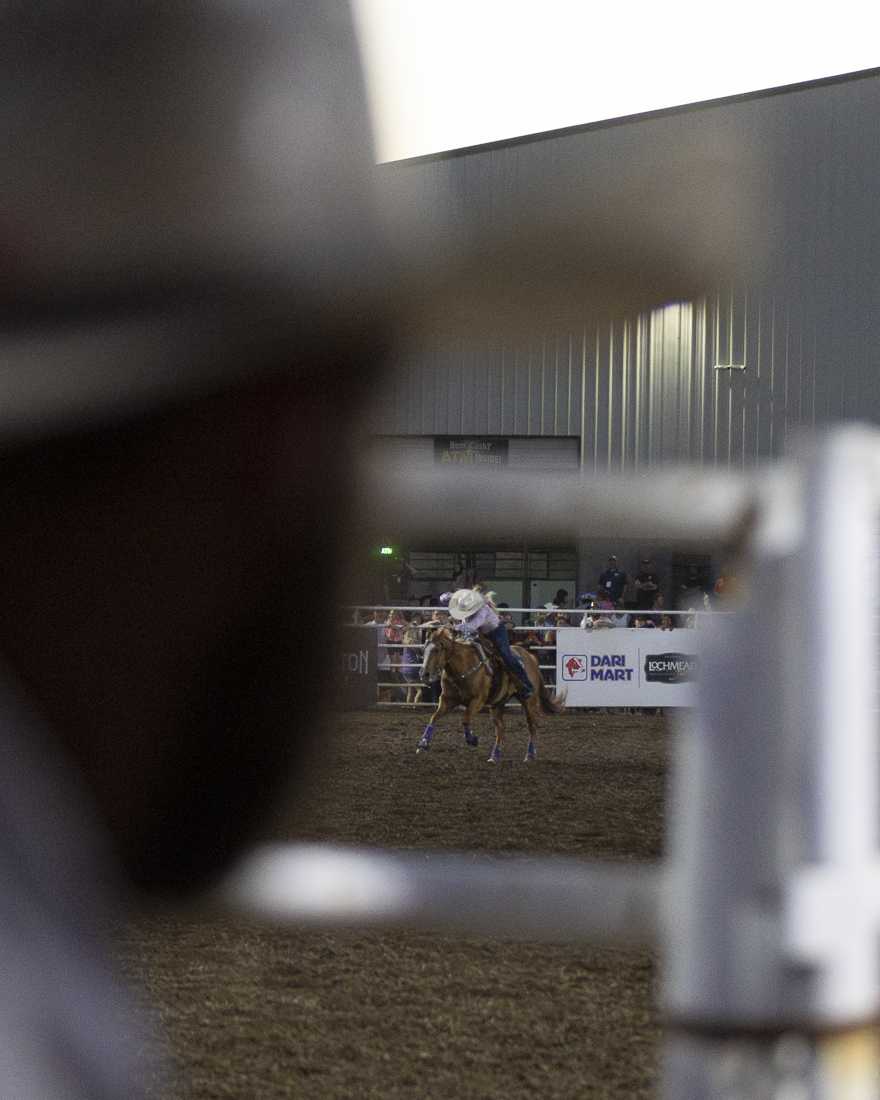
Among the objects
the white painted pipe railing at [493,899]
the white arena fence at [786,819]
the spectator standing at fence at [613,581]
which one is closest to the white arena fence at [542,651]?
the spectator standing at fence at [613,581]

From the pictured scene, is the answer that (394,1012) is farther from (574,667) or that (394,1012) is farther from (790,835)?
(574,667)

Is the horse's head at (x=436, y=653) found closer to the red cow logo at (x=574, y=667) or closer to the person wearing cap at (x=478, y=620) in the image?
the person wearing cap at (x=478, y=620)

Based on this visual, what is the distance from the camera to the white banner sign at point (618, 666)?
8.59 m

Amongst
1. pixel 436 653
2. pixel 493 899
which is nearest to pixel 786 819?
pixel 493 899

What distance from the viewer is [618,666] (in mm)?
8688

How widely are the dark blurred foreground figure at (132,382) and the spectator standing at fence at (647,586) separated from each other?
9.10m

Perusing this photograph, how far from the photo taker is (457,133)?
15.7 inches

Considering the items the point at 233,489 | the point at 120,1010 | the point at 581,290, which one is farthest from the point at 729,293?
the point at 120,1010

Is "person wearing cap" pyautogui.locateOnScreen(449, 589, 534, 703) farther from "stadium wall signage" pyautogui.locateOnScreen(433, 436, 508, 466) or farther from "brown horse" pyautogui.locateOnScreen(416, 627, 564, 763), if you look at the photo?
"stadium wall signage" pyautogui.locateOnScreen(433, 436, 508, 466)

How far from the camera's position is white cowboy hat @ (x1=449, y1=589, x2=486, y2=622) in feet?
22.3

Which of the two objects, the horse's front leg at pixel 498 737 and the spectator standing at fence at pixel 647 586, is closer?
the horse's front leg at pixel 498 737

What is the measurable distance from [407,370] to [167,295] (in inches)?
3.8

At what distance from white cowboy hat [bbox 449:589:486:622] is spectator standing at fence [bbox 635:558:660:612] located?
286 cm

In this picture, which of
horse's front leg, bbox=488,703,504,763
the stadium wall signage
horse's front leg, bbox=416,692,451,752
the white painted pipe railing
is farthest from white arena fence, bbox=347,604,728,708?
the white painted pipe railing
